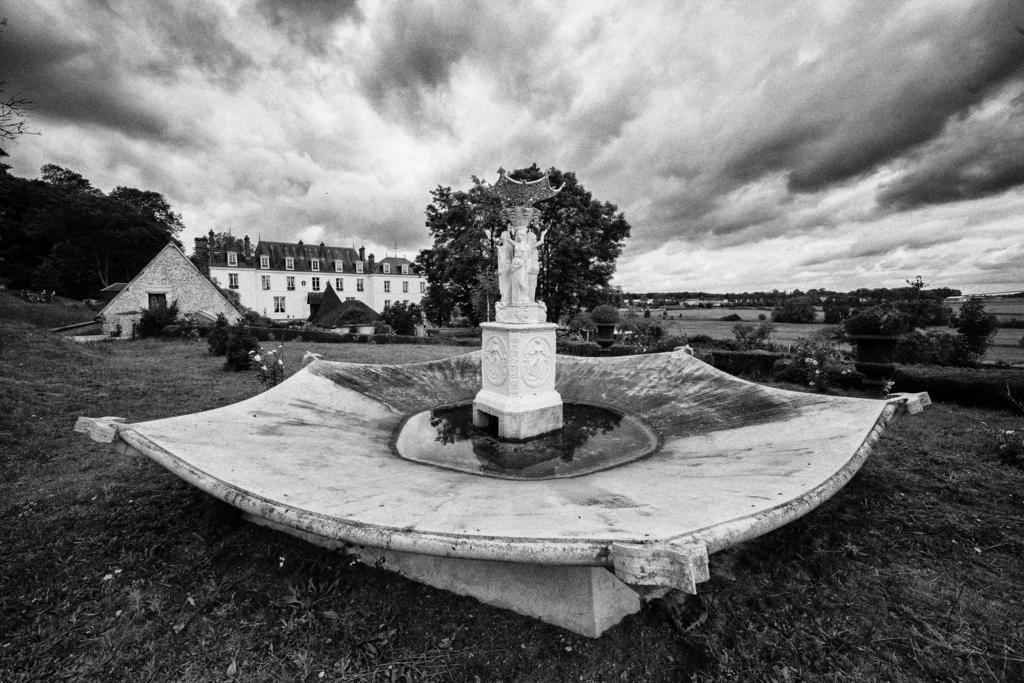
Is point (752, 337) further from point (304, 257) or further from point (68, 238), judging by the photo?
point (68, 238)

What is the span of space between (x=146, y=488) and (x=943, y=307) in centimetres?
2421

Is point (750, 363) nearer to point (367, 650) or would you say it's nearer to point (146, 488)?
point (367, 650)

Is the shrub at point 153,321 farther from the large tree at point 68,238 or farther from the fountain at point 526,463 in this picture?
the large tree at point 68,238

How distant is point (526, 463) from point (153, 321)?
30188 millimetres

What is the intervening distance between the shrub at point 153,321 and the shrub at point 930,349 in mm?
38366

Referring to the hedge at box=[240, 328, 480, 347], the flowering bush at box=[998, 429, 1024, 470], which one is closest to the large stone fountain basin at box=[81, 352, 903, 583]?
the flowering bush at box=[998, 429, 1024, 470]

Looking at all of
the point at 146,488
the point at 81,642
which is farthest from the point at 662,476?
the point at 146,488

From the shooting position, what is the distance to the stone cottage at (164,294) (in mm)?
25234

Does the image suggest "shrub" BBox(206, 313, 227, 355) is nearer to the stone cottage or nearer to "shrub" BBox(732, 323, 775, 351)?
the stone cottage

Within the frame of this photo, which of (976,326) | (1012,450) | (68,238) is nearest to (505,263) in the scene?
(1012,450)

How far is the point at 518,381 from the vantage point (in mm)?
7039

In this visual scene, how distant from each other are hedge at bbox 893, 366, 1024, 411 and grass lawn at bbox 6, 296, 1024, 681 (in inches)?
206

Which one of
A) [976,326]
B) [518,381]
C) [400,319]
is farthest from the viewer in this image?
[400,319]

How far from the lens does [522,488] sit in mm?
4176
